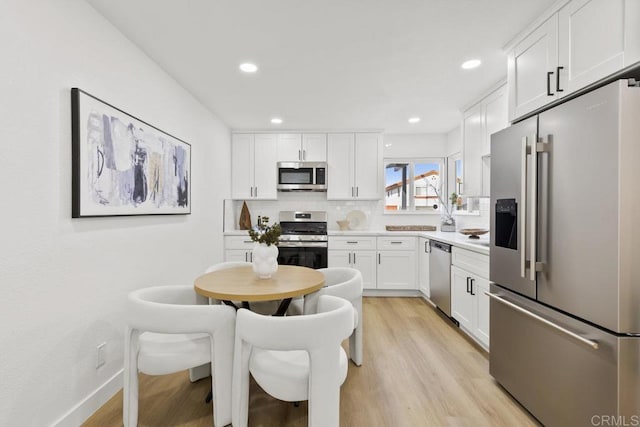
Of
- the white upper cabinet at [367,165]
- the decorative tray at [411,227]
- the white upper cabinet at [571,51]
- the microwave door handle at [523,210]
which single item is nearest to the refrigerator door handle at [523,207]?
the microwave door handle at [523,210]

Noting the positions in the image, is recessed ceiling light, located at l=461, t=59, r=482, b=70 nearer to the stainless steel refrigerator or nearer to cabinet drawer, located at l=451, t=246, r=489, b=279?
the stainless steel refrigerator

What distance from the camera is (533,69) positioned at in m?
1.93

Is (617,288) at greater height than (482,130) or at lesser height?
lesser

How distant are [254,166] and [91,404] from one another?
341 cm

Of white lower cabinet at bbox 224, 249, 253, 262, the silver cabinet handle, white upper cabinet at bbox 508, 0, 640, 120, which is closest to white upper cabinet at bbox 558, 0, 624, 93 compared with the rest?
white upper cabinet at bbox 508, 0, 640, 120

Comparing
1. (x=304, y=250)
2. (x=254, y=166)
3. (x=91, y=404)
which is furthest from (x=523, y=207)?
(x=254, y=166)

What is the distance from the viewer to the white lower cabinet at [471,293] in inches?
100

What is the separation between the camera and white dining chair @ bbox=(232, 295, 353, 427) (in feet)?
4.51

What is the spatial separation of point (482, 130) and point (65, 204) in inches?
136

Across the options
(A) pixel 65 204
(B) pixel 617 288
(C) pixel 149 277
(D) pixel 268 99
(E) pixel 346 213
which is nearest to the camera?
(B) pixel 617 288

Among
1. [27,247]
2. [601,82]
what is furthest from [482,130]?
[27,247]

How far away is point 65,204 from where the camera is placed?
1.64 meters

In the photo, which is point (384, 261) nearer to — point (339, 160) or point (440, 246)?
point (440, 246)

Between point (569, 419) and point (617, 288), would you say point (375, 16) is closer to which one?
point (617, 288)
